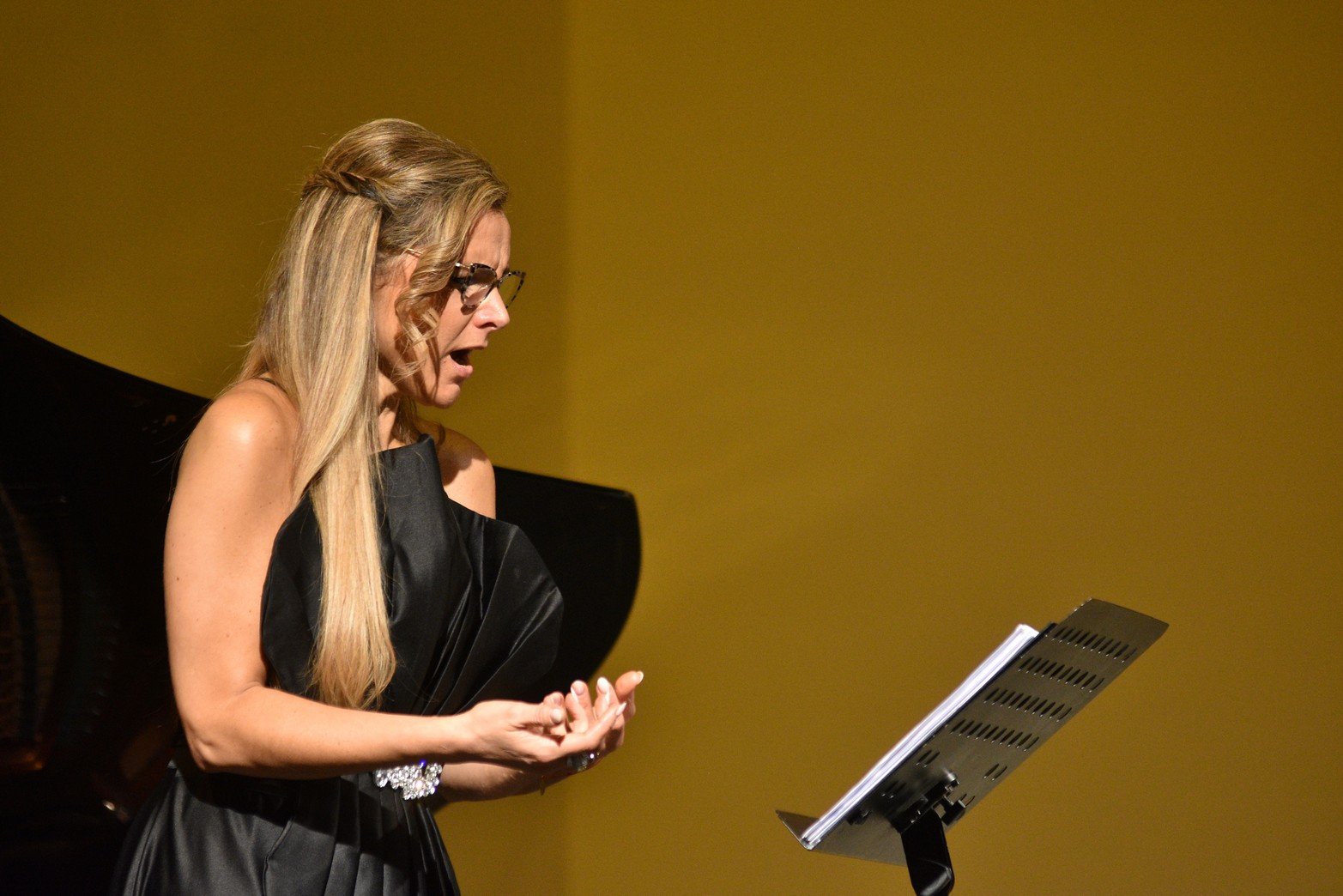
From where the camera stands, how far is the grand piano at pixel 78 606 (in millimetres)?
1527

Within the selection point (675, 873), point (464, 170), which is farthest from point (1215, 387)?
point (464, 170)

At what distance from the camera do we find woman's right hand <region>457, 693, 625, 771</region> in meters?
1.00

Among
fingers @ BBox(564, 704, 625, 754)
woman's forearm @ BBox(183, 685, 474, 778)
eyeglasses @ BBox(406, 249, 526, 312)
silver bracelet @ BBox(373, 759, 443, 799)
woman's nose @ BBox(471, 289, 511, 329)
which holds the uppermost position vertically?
eyeglasses @ BBox(406, 249, 526, 312)

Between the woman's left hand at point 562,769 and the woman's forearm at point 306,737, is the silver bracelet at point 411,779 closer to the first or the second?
the woman's left hand at point 562,769

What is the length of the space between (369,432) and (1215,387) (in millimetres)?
1860

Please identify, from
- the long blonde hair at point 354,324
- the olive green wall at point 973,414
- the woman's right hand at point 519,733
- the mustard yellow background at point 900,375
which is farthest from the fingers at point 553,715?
the olive green wall at point 973,414

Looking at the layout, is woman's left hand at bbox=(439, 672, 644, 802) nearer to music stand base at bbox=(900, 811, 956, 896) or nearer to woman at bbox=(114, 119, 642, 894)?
woman at bbox=(114, 119, 642, 894)

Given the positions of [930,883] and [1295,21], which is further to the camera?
[1295,21]

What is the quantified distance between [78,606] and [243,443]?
0.58 m

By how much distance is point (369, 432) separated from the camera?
51.0 inches

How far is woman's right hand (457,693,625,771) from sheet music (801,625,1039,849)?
334mm

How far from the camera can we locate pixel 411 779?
4.36ft

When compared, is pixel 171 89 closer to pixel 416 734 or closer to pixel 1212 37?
pixel 416 734

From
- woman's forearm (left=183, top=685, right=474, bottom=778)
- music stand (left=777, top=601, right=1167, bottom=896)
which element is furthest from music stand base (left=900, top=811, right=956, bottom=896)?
woman's forearm (left=183, top=685, right=474, bottom=778)
